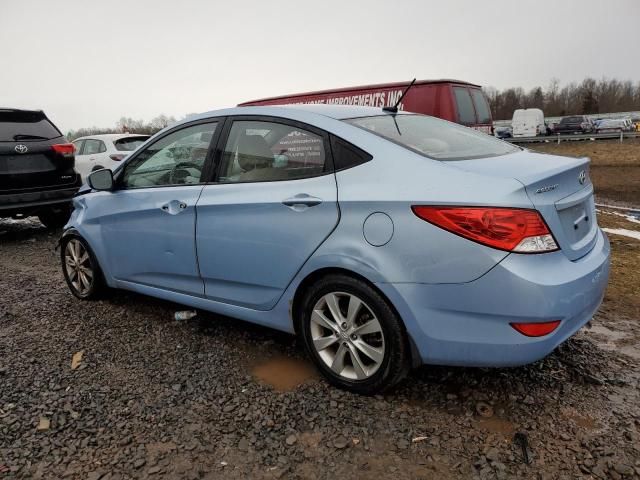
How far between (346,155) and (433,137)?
638 millimetres

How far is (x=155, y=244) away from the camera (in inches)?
142

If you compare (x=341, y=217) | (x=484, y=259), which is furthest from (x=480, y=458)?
(x=341, y=217)

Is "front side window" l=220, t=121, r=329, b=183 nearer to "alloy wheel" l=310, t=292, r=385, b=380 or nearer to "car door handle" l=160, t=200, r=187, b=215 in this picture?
"car door handle" l=160, t=200, r=187, b=215

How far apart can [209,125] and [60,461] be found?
216cm

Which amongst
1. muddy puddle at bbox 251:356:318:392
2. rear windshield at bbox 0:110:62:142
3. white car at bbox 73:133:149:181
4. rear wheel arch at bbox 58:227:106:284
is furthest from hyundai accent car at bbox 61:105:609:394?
white car at bbox 73:133:149:181

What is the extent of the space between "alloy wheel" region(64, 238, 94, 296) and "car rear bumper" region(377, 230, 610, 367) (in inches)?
115

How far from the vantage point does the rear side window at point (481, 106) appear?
1293 cm

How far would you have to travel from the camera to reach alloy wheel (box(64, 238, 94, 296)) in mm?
4324

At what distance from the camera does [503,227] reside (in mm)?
2252

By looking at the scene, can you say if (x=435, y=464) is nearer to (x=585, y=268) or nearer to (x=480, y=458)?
(x=480, y=458)

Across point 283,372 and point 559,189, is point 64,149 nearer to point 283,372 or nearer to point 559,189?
point 283,372

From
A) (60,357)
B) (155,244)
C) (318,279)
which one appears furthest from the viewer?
(155,244)

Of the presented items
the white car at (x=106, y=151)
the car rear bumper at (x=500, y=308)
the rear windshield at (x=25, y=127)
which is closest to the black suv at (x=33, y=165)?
the rear windshield at (x=25, y=127)

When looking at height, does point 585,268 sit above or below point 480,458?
above
